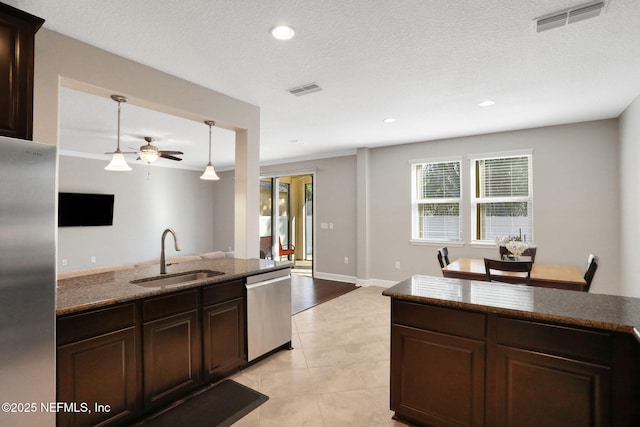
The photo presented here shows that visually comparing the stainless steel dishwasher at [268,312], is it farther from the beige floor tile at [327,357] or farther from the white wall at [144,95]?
the white wall at [144,95]

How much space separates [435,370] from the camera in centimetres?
192

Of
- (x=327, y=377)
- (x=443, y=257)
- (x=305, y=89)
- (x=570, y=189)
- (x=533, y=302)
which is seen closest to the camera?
(x=533, y=302)

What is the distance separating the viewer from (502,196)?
4.97 meters

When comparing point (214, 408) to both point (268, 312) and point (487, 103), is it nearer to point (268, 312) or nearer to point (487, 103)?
point (268, 312)

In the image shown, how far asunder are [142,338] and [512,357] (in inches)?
88.4

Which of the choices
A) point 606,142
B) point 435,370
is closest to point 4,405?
point 435,370

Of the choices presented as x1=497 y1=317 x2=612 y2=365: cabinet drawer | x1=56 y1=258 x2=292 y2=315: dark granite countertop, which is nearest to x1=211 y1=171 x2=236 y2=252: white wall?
x1=56 y1=258 x2=292 y2=315: dark granite countertop

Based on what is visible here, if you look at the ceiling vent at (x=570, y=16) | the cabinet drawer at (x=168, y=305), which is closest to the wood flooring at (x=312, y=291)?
the cabinet drawer at (x=168, y=305)

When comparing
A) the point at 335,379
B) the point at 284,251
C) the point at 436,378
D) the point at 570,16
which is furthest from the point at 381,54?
the point at 284,251

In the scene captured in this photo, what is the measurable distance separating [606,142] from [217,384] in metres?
5.47

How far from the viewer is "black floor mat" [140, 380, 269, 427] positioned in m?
2.14

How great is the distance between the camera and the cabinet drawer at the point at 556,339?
1.50 metres

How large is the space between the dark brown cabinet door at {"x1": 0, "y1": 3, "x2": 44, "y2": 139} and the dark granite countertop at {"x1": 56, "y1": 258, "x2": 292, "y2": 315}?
37.9 inches

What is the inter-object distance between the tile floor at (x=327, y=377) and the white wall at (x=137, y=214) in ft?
16.8
